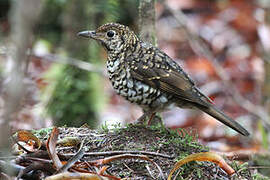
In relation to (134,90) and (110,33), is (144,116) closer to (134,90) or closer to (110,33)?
(134,90)

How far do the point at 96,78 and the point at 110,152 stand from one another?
145 inches

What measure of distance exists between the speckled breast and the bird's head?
26 centimetres

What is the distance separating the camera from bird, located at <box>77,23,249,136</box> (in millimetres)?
4145

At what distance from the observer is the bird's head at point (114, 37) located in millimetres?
4391

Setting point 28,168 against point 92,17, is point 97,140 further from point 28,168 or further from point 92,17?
point 92,17

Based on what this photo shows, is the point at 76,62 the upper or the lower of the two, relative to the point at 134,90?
upper

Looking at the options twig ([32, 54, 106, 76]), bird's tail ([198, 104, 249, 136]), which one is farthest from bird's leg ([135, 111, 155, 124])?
twig ([32, 54, 106, 76])

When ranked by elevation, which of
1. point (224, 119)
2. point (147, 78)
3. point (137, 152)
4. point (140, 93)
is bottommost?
point (137, 152)

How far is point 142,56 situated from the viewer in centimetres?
430

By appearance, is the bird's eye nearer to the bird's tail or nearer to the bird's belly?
the bird's belly

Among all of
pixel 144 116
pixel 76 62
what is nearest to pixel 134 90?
pixel 144 116

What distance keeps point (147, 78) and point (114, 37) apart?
58 centimetres

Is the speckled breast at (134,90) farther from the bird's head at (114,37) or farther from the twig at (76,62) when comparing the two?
the twig at (76,62)

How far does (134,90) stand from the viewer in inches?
162
